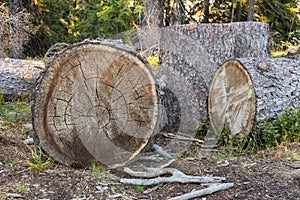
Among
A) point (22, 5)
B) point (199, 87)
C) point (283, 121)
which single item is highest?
point (22, 5)

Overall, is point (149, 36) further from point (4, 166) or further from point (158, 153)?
point (4, 166)

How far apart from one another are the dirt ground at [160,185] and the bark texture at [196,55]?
1.14 m

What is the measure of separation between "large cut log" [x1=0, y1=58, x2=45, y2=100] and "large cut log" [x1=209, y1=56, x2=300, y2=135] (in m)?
3.15

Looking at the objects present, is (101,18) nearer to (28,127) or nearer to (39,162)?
(28,127)

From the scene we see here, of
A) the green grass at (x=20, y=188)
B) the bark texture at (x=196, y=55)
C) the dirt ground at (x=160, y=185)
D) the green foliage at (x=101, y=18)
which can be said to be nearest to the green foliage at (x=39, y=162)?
the dirt ground at (x=160, y=185)

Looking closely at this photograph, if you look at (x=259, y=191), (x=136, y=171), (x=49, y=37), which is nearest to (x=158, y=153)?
(x=136, y=171)

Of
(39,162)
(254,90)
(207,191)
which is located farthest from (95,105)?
(254,90)

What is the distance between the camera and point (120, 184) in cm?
254

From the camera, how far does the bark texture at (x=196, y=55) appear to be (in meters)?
3.86

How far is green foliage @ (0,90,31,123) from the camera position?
13.8 feet

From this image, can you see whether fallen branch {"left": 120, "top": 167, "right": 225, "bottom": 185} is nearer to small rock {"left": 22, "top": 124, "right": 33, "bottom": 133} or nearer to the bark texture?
the bark texture

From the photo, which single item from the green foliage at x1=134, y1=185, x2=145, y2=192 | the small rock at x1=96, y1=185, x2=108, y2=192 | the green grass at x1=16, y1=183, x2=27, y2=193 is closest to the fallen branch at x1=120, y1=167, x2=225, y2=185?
the green foliage at x1=134, y1=185, x2=145, y2=192

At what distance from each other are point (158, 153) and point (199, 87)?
1.07m

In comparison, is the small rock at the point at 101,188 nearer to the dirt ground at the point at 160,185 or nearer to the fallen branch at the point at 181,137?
the dirt ground at the point at 160,185
